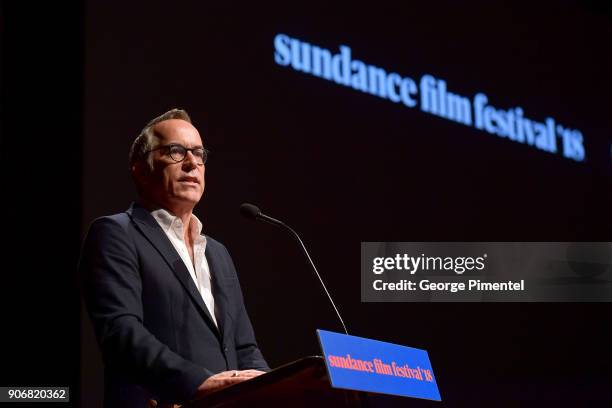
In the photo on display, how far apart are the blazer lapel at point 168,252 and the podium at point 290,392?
39 cm

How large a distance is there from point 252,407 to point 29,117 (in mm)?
2569

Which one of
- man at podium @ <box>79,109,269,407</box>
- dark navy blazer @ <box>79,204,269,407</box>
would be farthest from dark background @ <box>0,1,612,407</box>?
dark navy blazer @ <box>79,204,269,407</box>

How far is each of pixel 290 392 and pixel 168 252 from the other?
2.12 feet

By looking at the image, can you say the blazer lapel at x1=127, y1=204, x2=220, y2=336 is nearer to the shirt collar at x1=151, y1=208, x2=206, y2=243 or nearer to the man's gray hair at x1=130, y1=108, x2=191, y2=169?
the shirt collar at x1=151, y1=208, x2=206, y2=243

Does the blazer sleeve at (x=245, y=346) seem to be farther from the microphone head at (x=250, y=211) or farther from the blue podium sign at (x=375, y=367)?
the blue podium sign at (x=375, y=367)

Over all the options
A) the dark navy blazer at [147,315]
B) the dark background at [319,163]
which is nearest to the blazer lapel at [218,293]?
the dark navy blazer at [147,315]

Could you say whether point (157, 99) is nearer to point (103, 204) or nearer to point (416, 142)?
point (103, 204)

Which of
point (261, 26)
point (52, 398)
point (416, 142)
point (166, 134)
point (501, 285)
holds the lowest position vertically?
point (52, 398)

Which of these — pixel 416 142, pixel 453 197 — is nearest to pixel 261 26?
pixel 416 142

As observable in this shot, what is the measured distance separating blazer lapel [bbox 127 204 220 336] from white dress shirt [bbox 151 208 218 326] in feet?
0.12

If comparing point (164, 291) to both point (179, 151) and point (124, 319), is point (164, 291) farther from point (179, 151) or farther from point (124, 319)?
point (179, 151)

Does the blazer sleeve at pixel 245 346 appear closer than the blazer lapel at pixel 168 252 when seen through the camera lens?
No

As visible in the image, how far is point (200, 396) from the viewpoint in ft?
7.54

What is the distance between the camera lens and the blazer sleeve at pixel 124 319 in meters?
2.35
